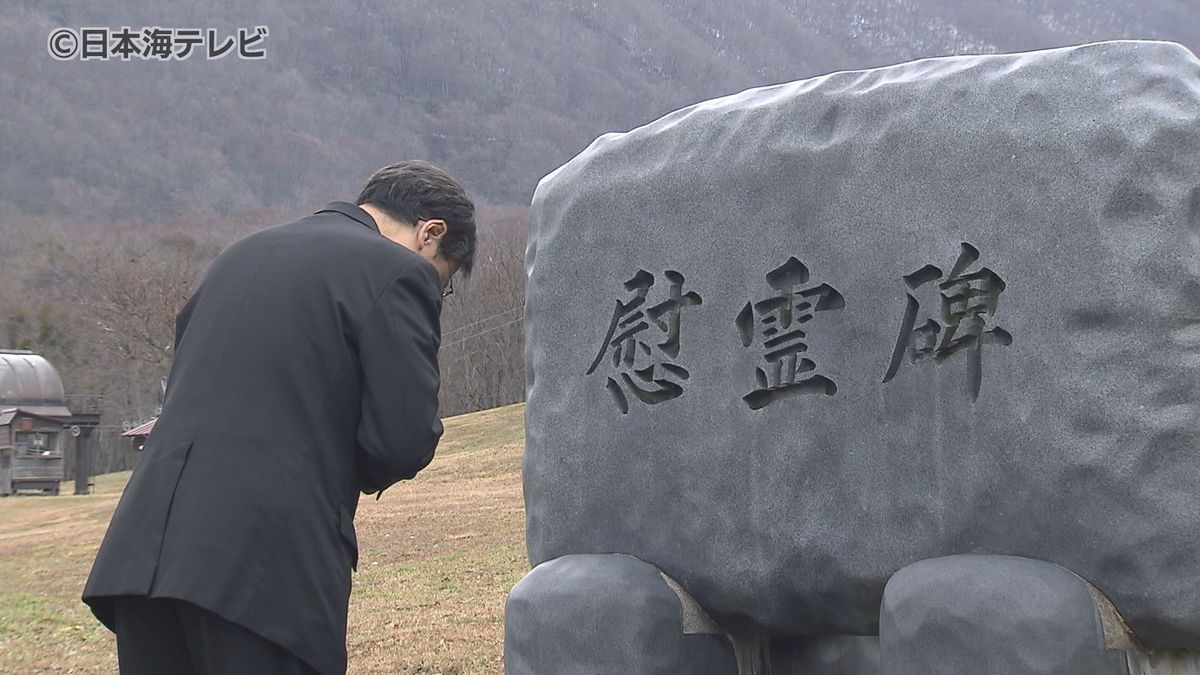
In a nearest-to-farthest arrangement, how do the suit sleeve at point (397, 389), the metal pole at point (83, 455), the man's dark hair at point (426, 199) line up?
the suit sleeve at point (397, 389), the man's dark hair at point (426, 199), the metal pole at point (83, 455)

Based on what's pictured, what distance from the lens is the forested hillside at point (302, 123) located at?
35406 mm

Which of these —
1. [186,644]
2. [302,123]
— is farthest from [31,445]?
[302,123]

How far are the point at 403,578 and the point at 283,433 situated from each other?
6516 millimetres

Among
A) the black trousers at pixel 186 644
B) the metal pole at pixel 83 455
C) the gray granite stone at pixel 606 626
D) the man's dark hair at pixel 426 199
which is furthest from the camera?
the metal pole at pixel 83 455

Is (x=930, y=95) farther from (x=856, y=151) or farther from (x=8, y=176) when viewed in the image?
(x=8, y=176)

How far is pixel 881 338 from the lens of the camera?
3082 mm

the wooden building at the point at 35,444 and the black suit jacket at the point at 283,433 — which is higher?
the wooden building at the point at 35,444

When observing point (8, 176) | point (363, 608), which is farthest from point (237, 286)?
point (8, 176)

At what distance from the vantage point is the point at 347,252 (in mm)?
2693

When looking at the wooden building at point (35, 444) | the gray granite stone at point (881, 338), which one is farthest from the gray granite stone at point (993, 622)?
the wooden building at point (35, 444)

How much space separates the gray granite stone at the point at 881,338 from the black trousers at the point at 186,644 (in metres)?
1.27

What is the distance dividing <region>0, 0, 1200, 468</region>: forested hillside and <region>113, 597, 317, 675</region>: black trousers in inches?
1170

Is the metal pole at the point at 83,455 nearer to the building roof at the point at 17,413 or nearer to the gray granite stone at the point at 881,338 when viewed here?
the building roof at the point at 17,413

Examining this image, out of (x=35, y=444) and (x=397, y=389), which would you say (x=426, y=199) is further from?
(x=35, y=444)
